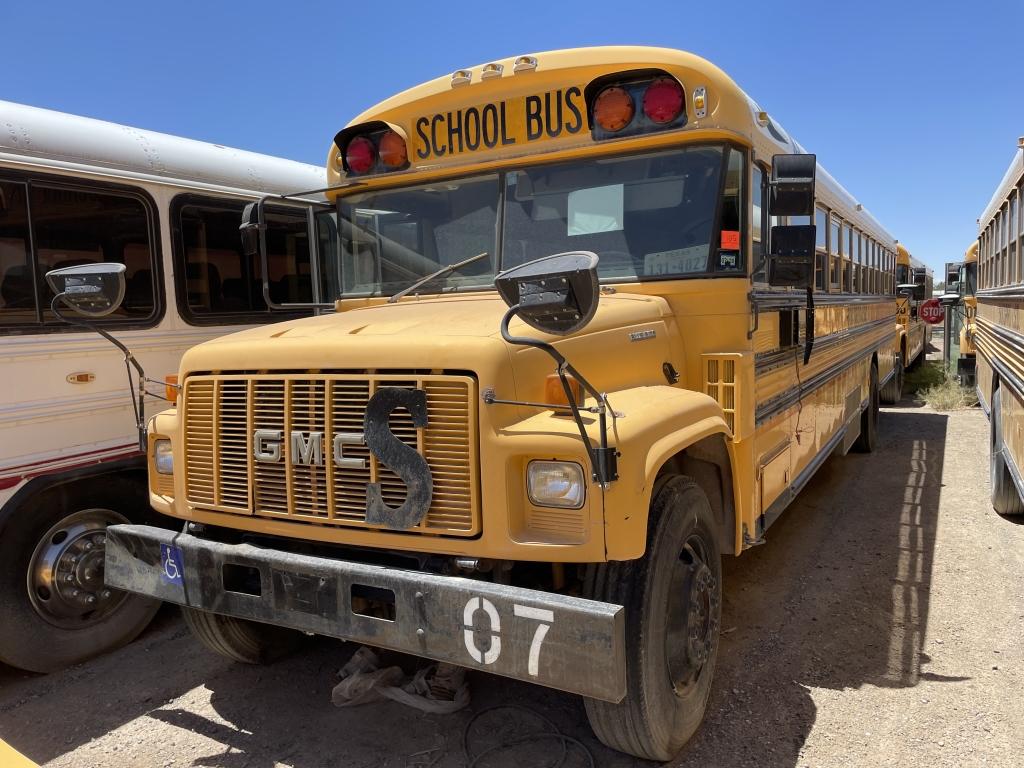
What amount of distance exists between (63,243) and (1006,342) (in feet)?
20.8

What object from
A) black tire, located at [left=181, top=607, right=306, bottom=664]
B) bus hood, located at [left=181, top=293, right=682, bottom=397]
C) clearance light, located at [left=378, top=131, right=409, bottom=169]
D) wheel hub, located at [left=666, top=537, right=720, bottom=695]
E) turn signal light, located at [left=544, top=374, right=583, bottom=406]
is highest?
clearance light, located at [left=378, top=131, right=409, bottom=169]

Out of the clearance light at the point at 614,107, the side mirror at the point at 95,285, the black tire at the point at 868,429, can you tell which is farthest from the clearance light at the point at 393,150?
the black tire at the point at 868,429

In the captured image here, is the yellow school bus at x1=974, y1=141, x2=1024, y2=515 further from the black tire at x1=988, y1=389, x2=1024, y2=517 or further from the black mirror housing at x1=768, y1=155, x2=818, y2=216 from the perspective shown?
the black mirror housing at x1=768, y1=155, x2=818, y2=216

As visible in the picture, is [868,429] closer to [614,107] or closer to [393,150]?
[614,107]

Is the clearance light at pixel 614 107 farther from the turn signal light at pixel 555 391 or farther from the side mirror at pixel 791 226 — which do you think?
the turn signal light at pixel 555 391

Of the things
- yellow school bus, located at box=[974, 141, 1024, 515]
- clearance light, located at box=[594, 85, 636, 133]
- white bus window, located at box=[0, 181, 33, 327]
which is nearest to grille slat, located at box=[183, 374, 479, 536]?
white bus window, located at box=[0, 181, 33, 327]

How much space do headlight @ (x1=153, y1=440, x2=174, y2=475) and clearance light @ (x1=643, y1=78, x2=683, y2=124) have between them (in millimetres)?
2406

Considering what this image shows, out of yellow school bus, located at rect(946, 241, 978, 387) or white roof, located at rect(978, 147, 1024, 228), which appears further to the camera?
yellow school bus, located at rect(946, 241, 978, 387)

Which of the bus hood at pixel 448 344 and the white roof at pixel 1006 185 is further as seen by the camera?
the white roof at pixel 1006 185

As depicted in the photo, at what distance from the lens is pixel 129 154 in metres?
4.23

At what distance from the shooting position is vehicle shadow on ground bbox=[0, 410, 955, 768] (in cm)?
284

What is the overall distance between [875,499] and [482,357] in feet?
16.6

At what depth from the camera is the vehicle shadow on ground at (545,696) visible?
9.32 ft

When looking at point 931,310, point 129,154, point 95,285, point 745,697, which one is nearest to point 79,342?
point 95,285
